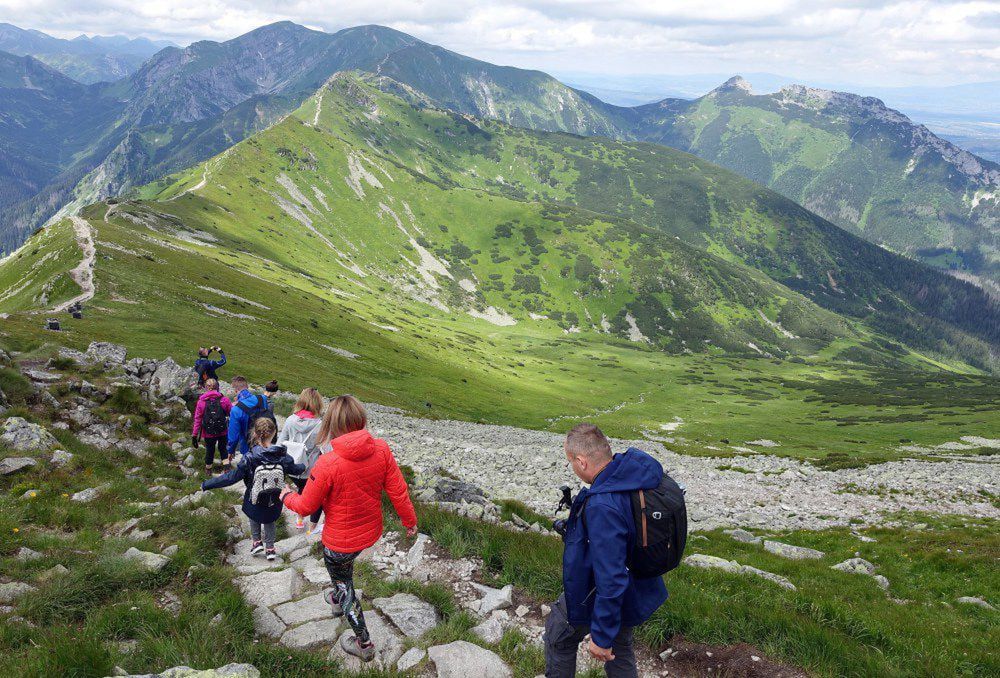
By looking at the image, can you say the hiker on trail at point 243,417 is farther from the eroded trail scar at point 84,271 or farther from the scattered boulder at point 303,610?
the eroded trail scar at point 84,271

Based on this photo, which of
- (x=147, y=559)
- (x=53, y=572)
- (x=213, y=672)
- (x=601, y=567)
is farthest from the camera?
(x=147, y=559)

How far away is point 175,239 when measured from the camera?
119562 mm

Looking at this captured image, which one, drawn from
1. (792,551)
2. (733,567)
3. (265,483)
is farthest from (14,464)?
(792,551)

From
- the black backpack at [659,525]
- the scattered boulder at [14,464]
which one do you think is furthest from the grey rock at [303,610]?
the scattered boulder at [14,464]

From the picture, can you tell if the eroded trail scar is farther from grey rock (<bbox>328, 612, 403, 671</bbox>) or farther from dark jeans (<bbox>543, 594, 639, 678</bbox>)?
dark jeans (<bbox>543, 594, 639, 678</bbox>)

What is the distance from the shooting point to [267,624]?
7992 millimetres

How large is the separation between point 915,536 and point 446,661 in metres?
24.2

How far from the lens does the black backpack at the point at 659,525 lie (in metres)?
5.45

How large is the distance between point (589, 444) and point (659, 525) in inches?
48.3

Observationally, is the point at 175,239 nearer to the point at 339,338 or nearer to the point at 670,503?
the point at 339,338

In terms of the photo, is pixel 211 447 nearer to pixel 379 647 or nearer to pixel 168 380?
pixel 168 380

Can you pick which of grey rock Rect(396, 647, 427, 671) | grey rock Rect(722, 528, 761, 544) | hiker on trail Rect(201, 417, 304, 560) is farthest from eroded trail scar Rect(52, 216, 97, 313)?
grey rock Rect(722, 528, 761, 544)

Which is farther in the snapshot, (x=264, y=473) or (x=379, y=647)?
(x=264, y=473)

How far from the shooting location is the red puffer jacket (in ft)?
25.5
